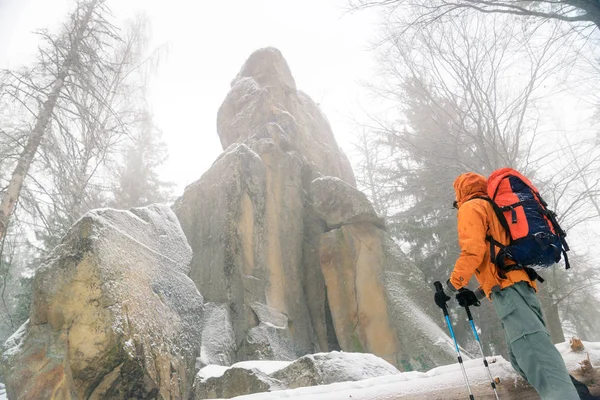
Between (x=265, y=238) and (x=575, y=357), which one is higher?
(x=265, y=238)

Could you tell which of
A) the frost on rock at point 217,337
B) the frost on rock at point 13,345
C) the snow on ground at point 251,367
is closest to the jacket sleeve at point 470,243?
the snow on ground at point 251,367

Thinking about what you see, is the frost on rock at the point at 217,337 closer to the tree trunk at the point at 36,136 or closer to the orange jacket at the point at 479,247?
the tree trunk at the point at 36,136

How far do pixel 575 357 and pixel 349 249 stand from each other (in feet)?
29.8

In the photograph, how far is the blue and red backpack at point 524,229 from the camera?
2.76m

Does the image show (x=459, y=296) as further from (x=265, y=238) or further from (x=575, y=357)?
(x=265, y=238)

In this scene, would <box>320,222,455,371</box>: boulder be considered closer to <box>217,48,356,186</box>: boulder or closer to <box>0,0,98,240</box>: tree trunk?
<box>217,48,356,186</box>: boulder

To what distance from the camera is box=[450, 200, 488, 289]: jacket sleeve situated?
113 inches

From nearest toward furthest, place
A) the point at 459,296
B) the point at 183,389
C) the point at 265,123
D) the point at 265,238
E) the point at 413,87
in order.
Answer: the point at 459,296, the point at 183,389, the point at 413,87, the point at 265,238, the point at 265,123

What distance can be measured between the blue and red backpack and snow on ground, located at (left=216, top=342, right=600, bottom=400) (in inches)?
34.9

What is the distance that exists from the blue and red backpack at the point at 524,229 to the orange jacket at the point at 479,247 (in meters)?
0.06

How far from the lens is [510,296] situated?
283cm

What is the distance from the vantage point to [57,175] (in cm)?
858

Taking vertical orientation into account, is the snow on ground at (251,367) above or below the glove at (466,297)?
below

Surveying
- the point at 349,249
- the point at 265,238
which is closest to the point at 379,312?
the point at 349,249
